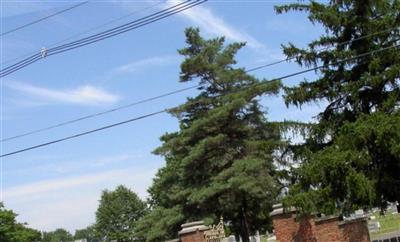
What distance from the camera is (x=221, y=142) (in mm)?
31031

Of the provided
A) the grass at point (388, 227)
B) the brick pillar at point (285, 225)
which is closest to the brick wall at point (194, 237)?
the brick pillar at point (285, 225)

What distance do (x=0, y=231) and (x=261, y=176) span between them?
45.2 metres

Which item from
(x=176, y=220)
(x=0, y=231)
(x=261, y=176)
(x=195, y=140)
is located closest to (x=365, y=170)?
(x=261, y=176)

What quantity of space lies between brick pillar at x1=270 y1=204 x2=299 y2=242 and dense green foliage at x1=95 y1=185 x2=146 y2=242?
7920 cm

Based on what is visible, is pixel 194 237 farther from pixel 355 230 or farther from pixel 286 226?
pixel 355 230

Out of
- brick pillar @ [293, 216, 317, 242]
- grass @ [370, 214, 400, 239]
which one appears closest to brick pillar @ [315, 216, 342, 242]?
brick pillar @ [293, 216, 317, 242]

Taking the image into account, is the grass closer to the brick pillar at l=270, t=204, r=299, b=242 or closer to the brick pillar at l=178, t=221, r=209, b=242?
the brick pillar at l=270, t=204, r=299, b=242

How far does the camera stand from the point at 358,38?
55.0 ft

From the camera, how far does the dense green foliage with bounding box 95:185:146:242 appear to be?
9519 centimetres

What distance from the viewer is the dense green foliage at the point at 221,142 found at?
29625 millimetres

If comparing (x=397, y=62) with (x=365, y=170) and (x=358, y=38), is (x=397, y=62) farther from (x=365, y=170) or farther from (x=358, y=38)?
(x=365, y=170)

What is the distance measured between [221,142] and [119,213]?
6747 cm

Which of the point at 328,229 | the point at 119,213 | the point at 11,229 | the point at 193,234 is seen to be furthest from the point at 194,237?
the point at 119,213

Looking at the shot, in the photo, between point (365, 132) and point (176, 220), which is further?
point (176, 220)
